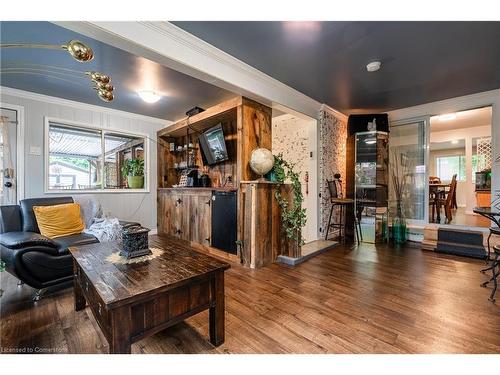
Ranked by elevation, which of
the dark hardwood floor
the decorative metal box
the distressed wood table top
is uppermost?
the decorative metal box

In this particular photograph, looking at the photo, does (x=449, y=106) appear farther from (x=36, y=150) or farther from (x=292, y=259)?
(x=36, y=150)

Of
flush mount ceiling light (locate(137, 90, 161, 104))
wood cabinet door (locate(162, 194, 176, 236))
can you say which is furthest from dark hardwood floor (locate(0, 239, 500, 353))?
flush mount ceiling light (locate(137, 90, 161, 104))

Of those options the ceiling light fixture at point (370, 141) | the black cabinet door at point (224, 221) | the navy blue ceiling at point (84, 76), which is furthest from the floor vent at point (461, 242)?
the navy blue ceiling at point (84, 76)

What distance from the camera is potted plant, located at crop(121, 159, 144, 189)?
4.61 meters

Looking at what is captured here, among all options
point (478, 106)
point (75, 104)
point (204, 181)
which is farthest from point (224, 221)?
point (478, 106)

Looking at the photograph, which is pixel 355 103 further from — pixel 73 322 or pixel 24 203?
pixel 24 203

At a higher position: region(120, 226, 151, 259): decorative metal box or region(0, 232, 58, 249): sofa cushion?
region(120, 226, 151, 259): decorative metal box

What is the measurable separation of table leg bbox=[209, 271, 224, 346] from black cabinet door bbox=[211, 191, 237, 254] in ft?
5.29

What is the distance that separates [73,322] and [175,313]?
41.3 inches

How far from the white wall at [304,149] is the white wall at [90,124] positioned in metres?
2.53

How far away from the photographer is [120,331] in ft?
3.45

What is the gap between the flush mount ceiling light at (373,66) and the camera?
8.70 feet

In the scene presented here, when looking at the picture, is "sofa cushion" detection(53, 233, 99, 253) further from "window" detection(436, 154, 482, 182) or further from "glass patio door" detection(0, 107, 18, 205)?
"window" detection(436, 154, 482, 182)

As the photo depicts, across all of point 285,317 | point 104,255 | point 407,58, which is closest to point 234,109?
point 407,58
